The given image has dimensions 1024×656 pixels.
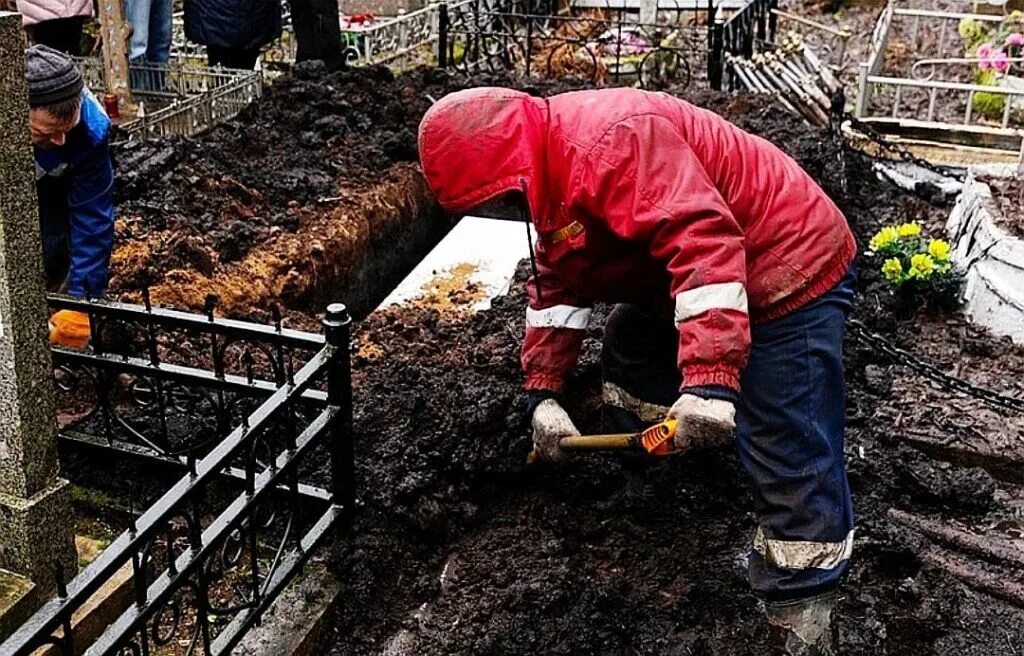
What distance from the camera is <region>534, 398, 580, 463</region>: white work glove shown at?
10.9 ft

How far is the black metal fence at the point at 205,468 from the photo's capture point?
2.51 m

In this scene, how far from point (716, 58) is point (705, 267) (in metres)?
7.09

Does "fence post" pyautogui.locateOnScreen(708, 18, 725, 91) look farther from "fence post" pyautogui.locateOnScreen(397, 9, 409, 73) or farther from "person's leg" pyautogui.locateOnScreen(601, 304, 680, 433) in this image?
"person's leg" pyautogui.locateOnScreen(601, 304, 680, 433)

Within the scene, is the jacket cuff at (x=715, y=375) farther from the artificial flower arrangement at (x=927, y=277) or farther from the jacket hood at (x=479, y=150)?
the artificial flower arrangement at (x=927, y=277)

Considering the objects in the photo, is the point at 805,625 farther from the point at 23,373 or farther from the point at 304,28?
the point at 304,28

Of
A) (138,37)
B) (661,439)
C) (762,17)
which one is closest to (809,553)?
(661,439)

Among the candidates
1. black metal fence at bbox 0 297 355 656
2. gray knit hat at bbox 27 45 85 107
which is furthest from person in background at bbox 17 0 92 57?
gray knit hat at bbox 27 45 85 107

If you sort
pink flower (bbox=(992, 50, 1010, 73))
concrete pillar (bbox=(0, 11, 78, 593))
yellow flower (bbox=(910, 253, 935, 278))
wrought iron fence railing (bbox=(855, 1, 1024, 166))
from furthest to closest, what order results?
1. pink flower (bbox=(992, 50, 1010, 73))
2. wrought iron fence railing (bbox=(855, 1, 1024, 166))
3. yellow flower (bbox=(910, 253, 935, 278))
4. concrete pillar (bbox=(0, 11, 78, 593))

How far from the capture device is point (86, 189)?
3.94 meters

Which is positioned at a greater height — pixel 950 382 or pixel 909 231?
pixel 909 231

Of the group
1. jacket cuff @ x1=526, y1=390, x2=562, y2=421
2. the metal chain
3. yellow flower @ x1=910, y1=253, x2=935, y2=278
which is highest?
jacket cuff @ x1=526, y1=390, x2=562, y2=421

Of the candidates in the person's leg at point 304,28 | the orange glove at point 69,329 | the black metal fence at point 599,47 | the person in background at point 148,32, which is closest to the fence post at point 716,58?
the black metal fence at point 599,47

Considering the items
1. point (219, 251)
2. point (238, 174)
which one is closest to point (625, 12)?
point (238, 174)

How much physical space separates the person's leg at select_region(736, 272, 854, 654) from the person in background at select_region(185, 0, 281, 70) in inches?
251
